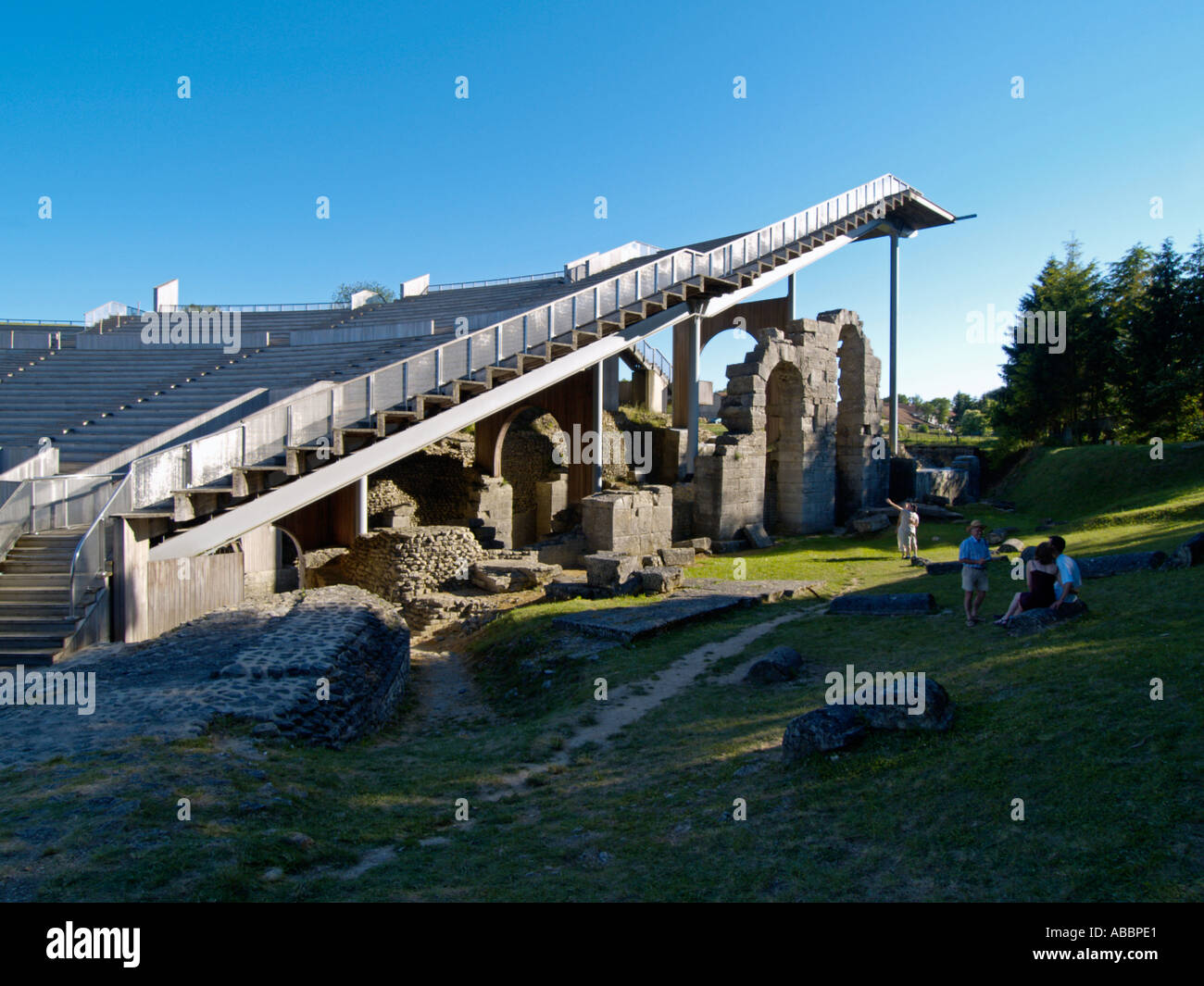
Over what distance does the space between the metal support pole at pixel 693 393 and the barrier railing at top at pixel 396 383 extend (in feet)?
5.86

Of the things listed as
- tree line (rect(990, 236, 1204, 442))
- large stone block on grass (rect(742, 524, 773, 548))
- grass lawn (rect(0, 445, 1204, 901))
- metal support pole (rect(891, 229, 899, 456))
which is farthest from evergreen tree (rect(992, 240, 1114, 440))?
grass lawn (rect(0, 445, 1204, 901))

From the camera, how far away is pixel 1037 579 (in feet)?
29.6

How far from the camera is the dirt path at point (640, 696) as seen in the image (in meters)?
7.21

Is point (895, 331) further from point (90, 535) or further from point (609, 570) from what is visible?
point (90, 535)

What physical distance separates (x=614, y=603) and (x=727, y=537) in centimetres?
883

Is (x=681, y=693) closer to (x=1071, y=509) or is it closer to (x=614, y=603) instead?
(x=614, y=603)

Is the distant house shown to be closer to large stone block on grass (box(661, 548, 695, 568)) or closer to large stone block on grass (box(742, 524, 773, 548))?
large stone block on grass (box(742, 524, 773, 548))

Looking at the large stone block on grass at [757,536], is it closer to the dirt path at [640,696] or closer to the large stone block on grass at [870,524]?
the large stone block on grass at [870,524]

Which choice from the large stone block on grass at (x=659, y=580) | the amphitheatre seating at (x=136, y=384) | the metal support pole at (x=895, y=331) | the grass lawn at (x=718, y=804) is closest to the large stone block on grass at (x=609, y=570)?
the large stone block on grass at (x=659, y=580)

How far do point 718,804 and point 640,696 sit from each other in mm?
3822

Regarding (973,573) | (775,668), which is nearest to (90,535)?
(775,668)

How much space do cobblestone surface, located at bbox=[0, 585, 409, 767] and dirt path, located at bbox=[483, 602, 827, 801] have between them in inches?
91.2

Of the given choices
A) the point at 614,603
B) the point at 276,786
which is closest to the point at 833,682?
the point at 276,786

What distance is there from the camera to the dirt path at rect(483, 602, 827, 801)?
23.7 feet
